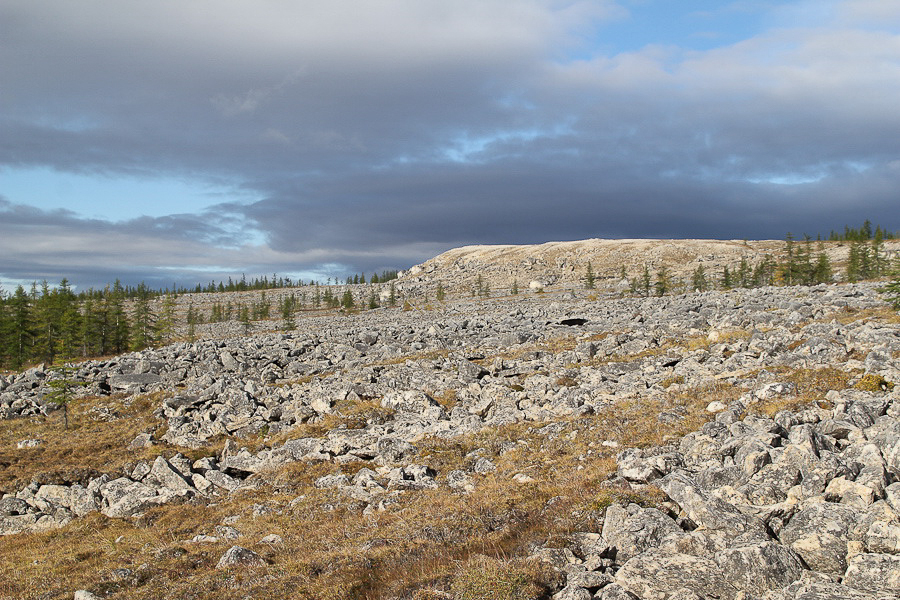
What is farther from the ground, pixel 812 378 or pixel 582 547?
pixel 812 378

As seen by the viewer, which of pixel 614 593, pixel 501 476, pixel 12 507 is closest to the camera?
pixel 614 593

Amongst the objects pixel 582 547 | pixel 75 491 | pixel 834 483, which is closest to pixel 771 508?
pixel 834 483

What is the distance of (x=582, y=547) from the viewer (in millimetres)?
11594

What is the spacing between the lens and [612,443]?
63.2ft

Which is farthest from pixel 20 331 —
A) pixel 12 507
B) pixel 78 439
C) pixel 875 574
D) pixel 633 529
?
pixel 875 574

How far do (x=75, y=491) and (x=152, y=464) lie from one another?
3548mm

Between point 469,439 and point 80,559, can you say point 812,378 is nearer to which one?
point 469,439

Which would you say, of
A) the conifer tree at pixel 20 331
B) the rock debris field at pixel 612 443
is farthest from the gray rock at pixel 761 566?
the conifer tree at pixel 20 331

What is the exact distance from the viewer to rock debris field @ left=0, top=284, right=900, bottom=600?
31.8 feet

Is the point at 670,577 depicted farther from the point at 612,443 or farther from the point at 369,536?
the point at 612,443

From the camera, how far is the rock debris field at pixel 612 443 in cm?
970

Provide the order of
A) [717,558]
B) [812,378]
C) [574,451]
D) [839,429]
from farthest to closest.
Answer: [812,378] → [574,451] → [839,429] → [717,558]

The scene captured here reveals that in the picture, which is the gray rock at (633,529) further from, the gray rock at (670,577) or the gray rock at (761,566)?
the gray rock at (761,566)

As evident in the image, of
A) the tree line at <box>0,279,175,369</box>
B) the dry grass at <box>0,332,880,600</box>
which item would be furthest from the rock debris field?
the tree line at <box>0,279,175,369</box>
